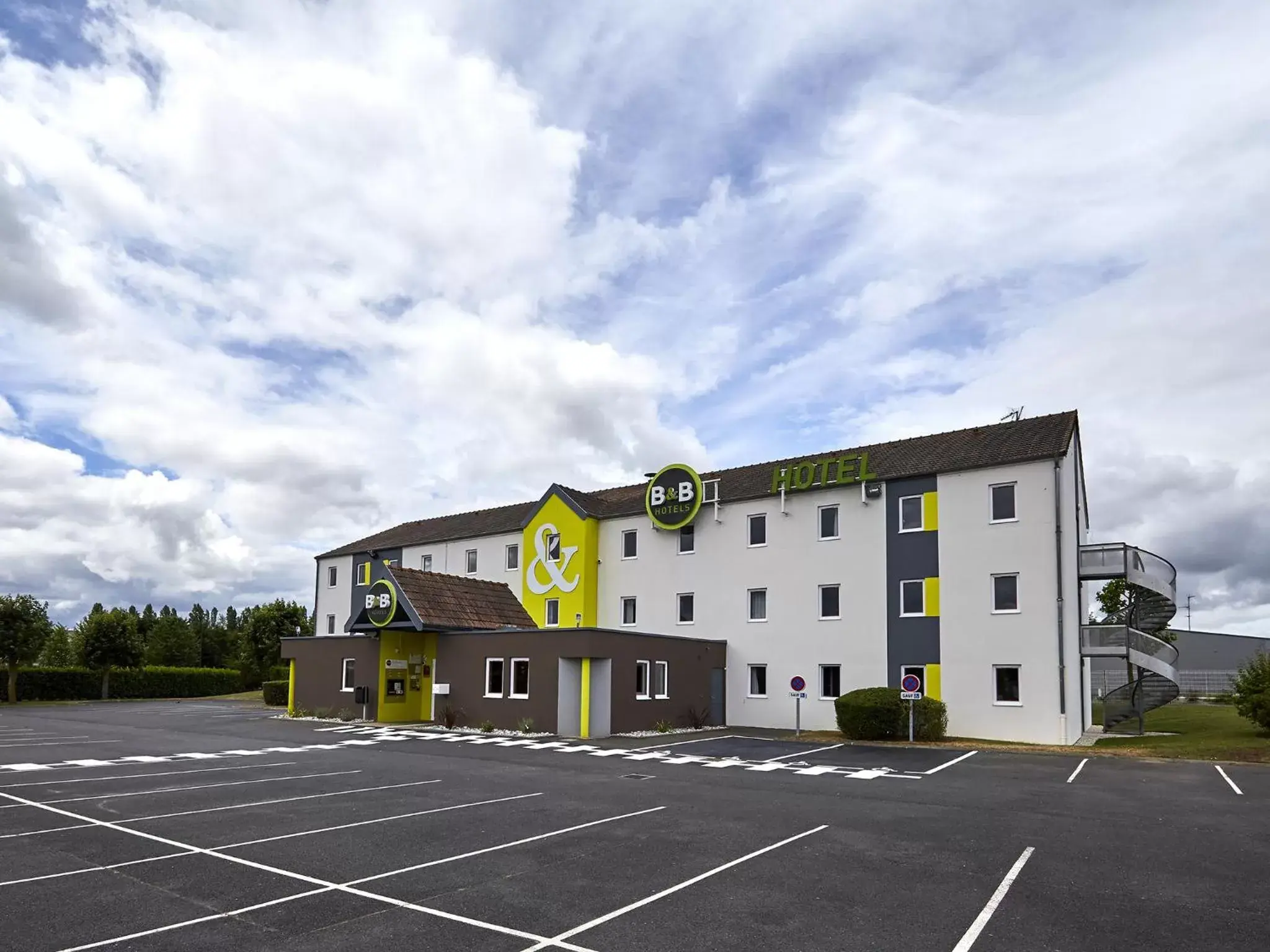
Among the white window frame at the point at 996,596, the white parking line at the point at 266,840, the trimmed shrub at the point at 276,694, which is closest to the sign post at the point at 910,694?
the white window frame at the point at 996,596

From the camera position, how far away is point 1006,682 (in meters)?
28.2

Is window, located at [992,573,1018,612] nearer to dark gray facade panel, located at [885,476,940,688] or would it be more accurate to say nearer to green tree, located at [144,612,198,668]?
dark gray facade panel, located at [885,476,940,688]

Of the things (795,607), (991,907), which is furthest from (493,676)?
(991,907)

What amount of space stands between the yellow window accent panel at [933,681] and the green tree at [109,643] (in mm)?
48061

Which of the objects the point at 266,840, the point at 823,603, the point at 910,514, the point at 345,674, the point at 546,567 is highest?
the point at 910,514

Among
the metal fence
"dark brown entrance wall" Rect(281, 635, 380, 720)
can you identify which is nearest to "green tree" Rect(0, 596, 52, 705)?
"dark brown entrance wall" Rect(281, 635, 380, 720)

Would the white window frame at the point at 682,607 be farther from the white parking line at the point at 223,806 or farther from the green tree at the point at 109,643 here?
the green tree at the point at 109,643

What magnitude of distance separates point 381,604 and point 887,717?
18367 millimetres

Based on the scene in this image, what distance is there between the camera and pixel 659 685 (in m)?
31.5

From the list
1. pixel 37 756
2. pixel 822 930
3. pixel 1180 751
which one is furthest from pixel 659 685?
pixel 822 930

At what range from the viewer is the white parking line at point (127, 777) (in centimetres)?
1631

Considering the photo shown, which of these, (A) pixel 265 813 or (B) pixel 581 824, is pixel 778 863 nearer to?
(B) pixel 581 824

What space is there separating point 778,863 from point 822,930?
2539 mm

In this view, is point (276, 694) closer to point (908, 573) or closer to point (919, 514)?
point (908, 573)
